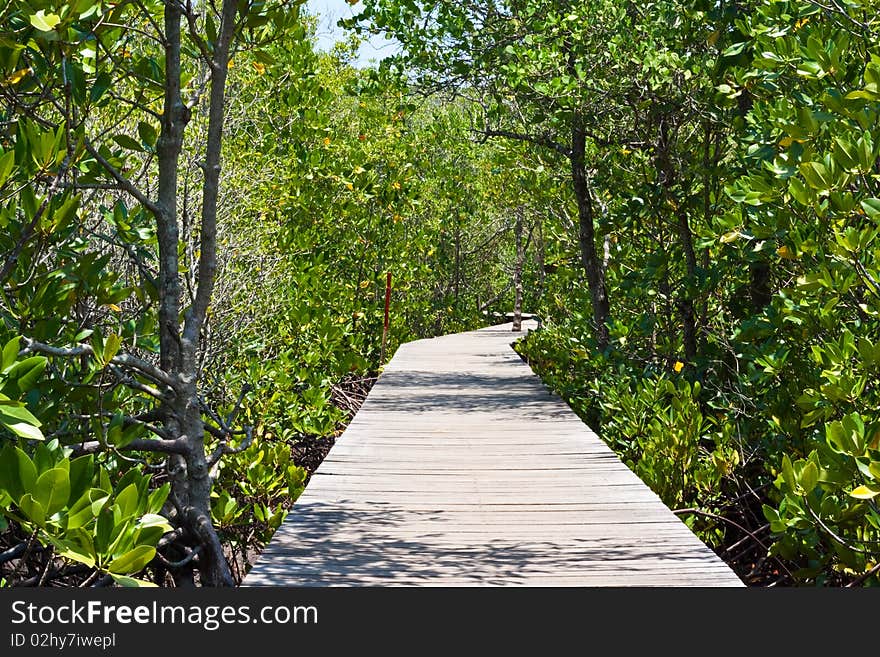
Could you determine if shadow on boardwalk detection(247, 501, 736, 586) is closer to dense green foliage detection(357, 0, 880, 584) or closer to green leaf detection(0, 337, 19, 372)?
dense green foliage detection(357, 0, 880, 584)

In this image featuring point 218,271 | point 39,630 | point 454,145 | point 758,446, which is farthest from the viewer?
point 454,145

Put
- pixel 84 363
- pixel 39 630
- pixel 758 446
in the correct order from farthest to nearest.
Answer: pixel 758 446
pixel 84 363
pixel 39 630

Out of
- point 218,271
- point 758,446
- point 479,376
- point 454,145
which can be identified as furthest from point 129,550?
point 454,145

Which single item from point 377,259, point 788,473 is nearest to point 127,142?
point 788,473

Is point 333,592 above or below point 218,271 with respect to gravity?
below

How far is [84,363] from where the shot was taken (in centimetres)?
342

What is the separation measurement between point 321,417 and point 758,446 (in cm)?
340

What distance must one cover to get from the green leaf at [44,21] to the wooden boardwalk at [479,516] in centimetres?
213

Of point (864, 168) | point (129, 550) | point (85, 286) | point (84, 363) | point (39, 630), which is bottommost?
point (39, 630)

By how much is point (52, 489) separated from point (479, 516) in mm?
2982

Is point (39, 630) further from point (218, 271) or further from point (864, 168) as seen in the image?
point (218, 271)

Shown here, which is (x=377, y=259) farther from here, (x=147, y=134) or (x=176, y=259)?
(x=176, y=259)

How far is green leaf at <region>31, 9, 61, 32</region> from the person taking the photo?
2371 millimetres

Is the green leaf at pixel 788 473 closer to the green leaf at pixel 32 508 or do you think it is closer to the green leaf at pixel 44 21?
the green leaf at pixel 32 508
